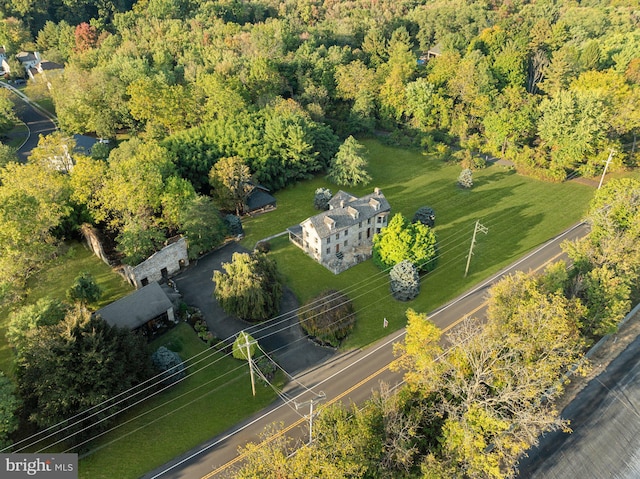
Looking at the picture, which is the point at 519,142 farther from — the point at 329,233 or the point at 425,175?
the point at 329,233

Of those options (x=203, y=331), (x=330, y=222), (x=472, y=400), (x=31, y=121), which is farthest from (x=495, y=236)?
(x=31, y=121)

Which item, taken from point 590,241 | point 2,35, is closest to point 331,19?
point 2,35

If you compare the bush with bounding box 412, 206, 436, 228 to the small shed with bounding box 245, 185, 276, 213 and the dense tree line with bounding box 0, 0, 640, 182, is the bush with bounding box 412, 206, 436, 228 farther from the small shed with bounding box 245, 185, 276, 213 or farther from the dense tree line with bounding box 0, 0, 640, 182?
the small shed with bounding box 245, 185, 276, 213

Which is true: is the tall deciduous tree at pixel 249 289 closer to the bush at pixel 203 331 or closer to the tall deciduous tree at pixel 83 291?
the bush at pixel 203 331

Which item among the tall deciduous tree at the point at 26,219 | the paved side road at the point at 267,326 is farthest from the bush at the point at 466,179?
the tall deciduous tree at the point at 26,219

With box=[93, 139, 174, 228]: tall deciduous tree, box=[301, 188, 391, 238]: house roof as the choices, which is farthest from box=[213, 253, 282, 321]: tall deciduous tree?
box=[93, 139, 174, 228]: tall deciduous tree
